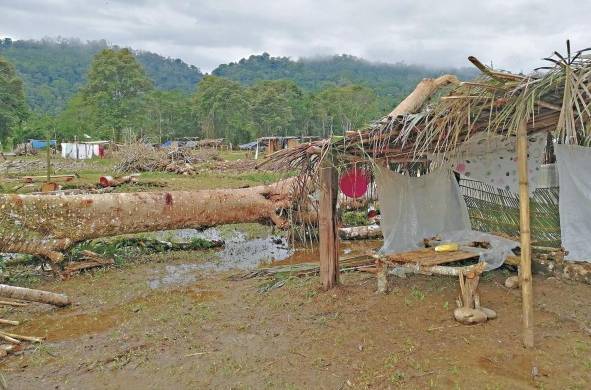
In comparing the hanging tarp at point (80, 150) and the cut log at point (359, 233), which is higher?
the hanging tarp at point (80, 150)

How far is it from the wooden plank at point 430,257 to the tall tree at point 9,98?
37.8 metres

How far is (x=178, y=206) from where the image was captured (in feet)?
27.6

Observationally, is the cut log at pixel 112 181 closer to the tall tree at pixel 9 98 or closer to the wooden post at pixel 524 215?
the wooden post at pixel 524 215

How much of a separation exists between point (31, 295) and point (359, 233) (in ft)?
20.9

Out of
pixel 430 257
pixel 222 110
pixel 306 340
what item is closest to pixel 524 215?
pixel 430 257

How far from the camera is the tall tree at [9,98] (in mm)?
35344

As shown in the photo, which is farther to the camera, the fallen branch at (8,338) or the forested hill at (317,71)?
the forested hill at (317,71)

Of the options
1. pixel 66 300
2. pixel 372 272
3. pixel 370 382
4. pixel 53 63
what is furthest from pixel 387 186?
pixel 53 63

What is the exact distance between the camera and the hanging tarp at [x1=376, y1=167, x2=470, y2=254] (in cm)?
661

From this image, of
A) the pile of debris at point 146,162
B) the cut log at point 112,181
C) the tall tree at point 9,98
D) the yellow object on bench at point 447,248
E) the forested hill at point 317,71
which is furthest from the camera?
the forested hill at point 317,71

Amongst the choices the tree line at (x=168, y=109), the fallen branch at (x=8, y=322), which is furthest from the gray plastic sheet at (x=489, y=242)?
the tree line at (x=168, y=109)

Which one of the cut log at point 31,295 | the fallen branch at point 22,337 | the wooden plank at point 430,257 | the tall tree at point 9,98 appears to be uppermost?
the tall tree at point 9,98

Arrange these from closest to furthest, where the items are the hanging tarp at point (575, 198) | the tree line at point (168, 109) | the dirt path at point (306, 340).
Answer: the dirt path at point (306, 340) < the hanging tarp at point (575, 198) < the tree line at point (168, 109)

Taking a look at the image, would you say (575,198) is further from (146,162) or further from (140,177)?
(146,162)
